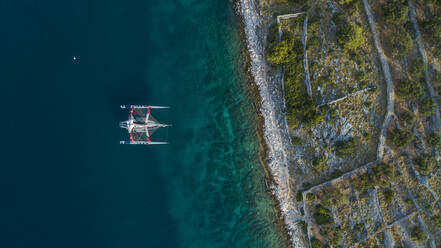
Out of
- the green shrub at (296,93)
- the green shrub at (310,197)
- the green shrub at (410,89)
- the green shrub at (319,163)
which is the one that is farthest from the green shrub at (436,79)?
the green shrub at (310,197)

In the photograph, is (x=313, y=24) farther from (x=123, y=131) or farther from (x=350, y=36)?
(x=123, y=131)

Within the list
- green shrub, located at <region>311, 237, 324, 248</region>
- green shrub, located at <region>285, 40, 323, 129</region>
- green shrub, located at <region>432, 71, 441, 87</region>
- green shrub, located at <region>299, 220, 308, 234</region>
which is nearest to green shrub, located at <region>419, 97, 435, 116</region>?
green shrub, located at <region>432, 71, 441, 87</region>

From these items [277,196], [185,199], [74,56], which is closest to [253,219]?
[277,196]

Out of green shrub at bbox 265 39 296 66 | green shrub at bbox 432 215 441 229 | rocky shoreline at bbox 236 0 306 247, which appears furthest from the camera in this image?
rocky shoreline at bbox 236 0 306 247

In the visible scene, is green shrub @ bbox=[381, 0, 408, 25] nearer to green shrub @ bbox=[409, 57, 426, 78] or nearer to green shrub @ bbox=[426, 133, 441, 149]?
green shrub @ bbox=[409, 57, 426, 78]

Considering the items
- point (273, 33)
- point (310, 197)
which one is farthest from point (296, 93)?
point (310, 197)

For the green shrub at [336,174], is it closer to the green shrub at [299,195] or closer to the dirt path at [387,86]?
the green shrub at [299,195]
